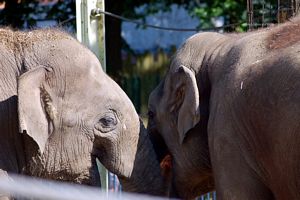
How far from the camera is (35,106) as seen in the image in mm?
5578

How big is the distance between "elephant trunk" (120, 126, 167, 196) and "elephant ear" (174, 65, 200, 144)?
249 mm

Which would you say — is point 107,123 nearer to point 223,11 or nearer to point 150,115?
point 150,115

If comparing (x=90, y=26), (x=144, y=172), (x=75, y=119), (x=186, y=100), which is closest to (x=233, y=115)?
(x=186, y=100)

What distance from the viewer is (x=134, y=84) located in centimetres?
1756

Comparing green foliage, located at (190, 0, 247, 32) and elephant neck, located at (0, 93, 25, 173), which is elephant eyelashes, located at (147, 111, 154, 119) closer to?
elephant neck, located at (0, 93, 25, 173)

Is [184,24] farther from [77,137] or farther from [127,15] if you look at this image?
[77,137]

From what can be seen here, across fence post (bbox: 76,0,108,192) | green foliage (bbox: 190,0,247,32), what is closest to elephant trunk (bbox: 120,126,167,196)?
fence post (bbox: 76,0,108,192)

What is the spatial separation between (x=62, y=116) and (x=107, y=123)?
1.04 ft

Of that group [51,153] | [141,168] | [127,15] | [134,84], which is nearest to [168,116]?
[141,168]

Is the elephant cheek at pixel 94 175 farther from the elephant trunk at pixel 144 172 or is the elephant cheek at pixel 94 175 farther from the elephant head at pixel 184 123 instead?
the elephant head at pixel 184 123

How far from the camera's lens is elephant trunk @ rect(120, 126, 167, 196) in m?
6.07

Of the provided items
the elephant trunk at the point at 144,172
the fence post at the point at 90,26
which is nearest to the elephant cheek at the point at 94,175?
the elephant trunk at the point at 144,172

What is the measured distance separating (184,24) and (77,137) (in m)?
18.4

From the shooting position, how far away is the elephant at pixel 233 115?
17.2ft
